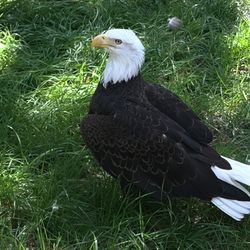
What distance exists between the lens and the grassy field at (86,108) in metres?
4.08

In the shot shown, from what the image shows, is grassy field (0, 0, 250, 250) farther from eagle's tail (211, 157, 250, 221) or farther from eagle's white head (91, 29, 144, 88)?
eagle's white head (91, 29, 144, 88)

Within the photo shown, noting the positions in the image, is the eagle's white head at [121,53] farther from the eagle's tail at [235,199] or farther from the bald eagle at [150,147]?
the eagle's tail at [235,199]

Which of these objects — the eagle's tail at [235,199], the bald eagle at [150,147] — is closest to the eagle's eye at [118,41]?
the bald eagle at [150,147]

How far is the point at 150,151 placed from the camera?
407cm

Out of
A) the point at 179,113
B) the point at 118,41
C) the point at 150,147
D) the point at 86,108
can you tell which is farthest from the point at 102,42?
the point at 86,108

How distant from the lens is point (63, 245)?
3904mm

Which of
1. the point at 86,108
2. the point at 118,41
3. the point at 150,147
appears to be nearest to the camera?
the point at 150,147

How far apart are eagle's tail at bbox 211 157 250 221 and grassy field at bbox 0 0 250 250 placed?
157 mm

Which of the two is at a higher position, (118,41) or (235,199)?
(118,41)

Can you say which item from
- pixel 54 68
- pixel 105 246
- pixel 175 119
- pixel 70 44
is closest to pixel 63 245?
pixel 105 246

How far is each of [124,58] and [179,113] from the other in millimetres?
507

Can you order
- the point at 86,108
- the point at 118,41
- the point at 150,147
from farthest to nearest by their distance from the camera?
the point at 86,108 < the point at 118,41 < the point at 150,147

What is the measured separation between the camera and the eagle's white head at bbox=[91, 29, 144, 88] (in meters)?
4.37

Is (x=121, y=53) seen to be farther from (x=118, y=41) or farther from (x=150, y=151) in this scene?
(x=150, y=151)
